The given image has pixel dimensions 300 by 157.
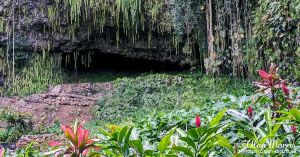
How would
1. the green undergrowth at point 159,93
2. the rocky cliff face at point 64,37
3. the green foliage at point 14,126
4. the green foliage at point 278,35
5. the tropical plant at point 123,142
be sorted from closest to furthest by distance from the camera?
the tropical plant at point 123,142 → the green foliage at point 278,35 → the green foliage at point 14,126 → the green undergrowth at point 159,93 → the rocky cliff face at point 64,37

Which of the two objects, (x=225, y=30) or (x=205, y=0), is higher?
(x=205, y=0)

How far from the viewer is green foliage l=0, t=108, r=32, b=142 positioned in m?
7.40

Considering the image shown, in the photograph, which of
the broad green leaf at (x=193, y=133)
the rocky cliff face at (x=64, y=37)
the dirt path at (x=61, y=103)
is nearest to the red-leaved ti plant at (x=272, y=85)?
the broad green leaf at (x=193, y=133)

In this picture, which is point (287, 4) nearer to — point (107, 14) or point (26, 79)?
point (107, 14)

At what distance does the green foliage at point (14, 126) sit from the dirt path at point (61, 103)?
59cm

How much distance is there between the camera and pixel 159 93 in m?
8.95

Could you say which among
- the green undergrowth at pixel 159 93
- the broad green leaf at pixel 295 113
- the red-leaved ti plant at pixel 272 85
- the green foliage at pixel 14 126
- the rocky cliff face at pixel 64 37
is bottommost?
the green foliage at pixel 14 126

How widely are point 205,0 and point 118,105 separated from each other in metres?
2.99

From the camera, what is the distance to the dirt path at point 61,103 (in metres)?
8.75

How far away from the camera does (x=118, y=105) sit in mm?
8633

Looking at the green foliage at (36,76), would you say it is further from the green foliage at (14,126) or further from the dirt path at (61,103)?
the green foliage at (14,126)

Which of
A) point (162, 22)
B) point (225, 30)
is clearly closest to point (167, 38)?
point (162, 22)

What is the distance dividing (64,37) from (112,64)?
196 centimetres

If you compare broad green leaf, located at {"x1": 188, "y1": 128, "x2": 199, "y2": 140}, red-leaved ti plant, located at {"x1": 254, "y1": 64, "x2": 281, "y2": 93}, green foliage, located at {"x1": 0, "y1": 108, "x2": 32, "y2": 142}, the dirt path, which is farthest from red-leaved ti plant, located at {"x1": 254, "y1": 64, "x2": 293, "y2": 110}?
the dirt path
